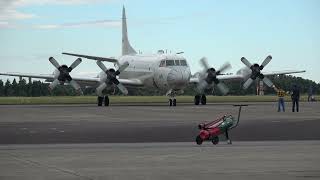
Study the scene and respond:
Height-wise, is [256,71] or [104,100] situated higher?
[256,71]

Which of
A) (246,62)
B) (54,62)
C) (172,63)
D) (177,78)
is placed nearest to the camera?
(177,78)

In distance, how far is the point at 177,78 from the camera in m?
56.4

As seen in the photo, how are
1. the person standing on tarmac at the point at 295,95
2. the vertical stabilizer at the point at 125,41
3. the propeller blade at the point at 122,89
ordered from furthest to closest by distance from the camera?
the vertical stabilizer at the point at 125,41 < the propeller blade at the point at 122,89 < the person standing on tarmac at the point at 295,95

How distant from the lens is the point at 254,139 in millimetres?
20547

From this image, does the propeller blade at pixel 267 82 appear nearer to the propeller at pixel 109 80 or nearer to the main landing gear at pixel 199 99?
the main landing gear at pixel 199 99

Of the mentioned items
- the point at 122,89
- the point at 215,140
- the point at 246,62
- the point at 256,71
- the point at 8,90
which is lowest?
the point at 215,140

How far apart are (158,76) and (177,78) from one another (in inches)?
112

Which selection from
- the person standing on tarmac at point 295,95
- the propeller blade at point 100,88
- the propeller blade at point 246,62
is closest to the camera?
the person standing on tarmac at point 295,95

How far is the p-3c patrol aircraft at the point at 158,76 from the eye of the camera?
5716cm

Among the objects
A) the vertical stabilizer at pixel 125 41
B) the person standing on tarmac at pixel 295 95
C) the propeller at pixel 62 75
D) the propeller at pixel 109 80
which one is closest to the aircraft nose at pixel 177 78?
the propeller at pixel 109 80

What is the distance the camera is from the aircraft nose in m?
56.4

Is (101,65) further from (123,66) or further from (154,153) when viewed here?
(154,153)

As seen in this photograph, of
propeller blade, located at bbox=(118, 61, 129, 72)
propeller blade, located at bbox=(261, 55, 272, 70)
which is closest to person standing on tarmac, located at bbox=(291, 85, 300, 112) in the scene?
propeller blade, located at bbox=(261, 55, 272, 70)

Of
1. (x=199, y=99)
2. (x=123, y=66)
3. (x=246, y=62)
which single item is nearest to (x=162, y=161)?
(x=199, y=99)
